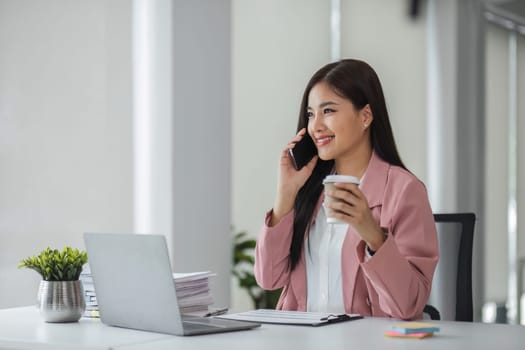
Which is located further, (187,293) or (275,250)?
(275,250)

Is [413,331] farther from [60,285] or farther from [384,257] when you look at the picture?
[60,285]

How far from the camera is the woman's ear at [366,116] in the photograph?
93.4 inches

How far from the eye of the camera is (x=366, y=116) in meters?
2.38

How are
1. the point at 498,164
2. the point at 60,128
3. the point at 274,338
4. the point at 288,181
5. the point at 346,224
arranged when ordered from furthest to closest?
the point at 498,164 < the point at 60,128 < the point at 288,181 < the point at 346,224 < the point at 274,338

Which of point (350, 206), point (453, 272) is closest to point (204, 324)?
point (350, 206)

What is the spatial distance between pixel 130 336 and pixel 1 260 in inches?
81.6

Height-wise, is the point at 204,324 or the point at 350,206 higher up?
the point at 350,206

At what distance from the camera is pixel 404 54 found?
251 inches

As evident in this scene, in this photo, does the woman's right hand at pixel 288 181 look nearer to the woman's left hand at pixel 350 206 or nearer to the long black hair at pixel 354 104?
the long black hair at pixel 354 104

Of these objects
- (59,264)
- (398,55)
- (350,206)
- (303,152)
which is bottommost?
(59,264)

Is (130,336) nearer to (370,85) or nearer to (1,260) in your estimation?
(370,85)

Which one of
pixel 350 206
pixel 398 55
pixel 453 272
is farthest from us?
pixel 398 55

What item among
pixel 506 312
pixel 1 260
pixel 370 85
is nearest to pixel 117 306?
pixel 370 85

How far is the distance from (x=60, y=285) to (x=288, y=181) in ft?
2.37
